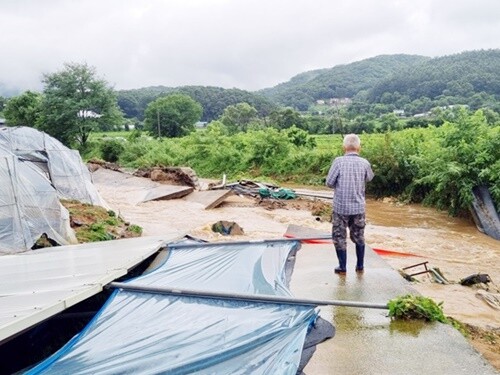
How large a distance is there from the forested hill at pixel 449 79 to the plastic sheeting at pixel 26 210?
69.4m

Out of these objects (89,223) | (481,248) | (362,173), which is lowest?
(481,248)

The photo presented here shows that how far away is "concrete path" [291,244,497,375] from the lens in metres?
3.41

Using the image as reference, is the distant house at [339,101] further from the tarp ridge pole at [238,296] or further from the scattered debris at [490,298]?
the tarp ridge pole at [238,296]

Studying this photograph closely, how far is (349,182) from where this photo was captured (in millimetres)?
5520

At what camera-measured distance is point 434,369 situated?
3.37 meters

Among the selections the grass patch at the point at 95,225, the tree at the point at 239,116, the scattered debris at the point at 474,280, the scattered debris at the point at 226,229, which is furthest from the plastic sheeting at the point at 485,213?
the tree at the point at 239,116

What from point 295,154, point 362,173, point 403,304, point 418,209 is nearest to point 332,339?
point 403,304

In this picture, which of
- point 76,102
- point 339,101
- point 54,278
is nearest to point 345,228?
point 54,278

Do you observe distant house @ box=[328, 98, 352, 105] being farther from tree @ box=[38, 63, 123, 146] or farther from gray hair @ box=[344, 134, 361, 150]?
gray hair @ box=[344, 134, 361, 150]

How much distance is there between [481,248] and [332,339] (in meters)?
10.4

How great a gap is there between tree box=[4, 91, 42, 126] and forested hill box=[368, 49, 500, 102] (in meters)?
58.2

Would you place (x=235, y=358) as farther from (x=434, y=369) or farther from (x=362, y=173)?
(x=362, y=173)

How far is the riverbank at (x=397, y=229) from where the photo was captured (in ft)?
22.7

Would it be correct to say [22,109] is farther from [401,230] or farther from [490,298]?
[490,298]
